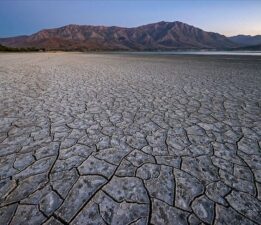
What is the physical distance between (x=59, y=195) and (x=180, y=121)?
2.28m

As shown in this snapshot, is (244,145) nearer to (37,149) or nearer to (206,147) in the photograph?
(206,147)

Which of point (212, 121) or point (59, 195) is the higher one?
point (59, 195)

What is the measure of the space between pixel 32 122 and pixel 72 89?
2.57 metres

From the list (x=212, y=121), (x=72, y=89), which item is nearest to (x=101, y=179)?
A: (x=212, y=121)

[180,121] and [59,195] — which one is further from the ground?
[59,195]

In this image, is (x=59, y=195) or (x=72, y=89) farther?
(x=72, y=89)

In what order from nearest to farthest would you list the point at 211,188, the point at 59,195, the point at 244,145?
the point at 59,195
the point at 211,188
the point at 244,145

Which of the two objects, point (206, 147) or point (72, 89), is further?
point (72, 89)

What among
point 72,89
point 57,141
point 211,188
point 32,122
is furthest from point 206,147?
point 72,89

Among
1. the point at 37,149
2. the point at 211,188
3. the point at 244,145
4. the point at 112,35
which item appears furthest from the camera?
the point at 112,35

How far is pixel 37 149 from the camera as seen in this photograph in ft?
7.39

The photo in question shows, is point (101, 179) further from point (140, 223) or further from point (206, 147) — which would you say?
point (206, 147)

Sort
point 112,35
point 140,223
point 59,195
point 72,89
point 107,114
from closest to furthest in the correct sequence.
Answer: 1. point 140,223
2. point 59,195
3. point 107,114
4. point 72,89
5. point 112,35

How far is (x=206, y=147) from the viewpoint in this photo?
2.36m
